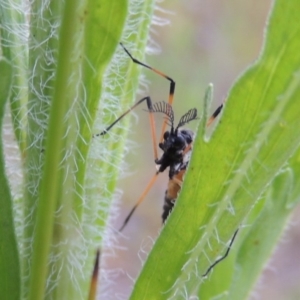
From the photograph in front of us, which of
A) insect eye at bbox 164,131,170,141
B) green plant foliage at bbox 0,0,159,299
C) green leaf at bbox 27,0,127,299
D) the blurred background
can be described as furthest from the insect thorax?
the blurred background

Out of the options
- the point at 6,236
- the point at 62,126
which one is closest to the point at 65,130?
the point at 62,126

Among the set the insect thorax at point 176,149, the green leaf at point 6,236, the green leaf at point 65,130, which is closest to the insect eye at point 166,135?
the insect thorax at point 176,149

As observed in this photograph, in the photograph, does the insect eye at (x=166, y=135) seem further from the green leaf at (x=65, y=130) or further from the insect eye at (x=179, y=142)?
the green leaf at (x=65, y=130)

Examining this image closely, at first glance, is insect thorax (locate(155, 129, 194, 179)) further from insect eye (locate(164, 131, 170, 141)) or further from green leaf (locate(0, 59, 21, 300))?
green leaf (locate(0, 59, 21, 300))

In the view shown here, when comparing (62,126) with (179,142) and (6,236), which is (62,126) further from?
(179,142)

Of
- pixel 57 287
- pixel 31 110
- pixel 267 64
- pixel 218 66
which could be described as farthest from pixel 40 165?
pixel 218 66

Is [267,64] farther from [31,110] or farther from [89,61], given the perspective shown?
[31,110]
